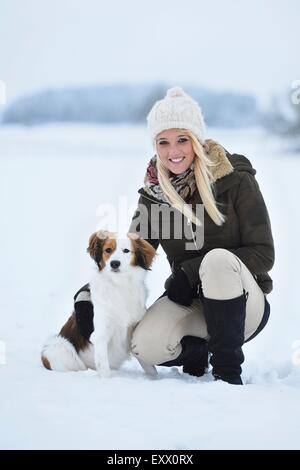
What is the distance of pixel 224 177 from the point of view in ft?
7.86

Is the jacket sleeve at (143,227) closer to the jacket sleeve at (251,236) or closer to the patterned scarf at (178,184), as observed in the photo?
the patterned scarf at (178,184)

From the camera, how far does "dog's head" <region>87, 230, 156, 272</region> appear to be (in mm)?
2387

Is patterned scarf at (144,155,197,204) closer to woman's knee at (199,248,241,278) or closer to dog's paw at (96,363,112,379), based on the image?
woman's knee at (199,248,241,278)

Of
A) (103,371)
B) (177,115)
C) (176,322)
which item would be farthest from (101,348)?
(177,115)

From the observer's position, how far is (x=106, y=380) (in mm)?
2145

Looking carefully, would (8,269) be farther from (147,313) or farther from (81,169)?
(81,169)

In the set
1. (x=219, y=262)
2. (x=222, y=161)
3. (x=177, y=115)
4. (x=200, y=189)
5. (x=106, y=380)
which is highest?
(x=177, y=115)

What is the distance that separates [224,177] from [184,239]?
305 mm

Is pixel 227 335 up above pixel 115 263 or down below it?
below

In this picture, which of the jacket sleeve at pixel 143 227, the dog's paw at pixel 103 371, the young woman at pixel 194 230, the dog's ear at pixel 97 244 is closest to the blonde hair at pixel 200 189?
the young woman at pixel 194 230

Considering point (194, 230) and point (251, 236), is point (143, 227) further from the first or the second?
point (251, 236)

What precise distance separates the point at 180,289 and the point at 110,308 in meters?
0.30

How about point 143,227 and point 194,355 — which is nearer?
point 194,355

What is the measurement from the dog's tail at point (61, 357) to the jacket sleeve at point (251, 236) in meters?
0.58
